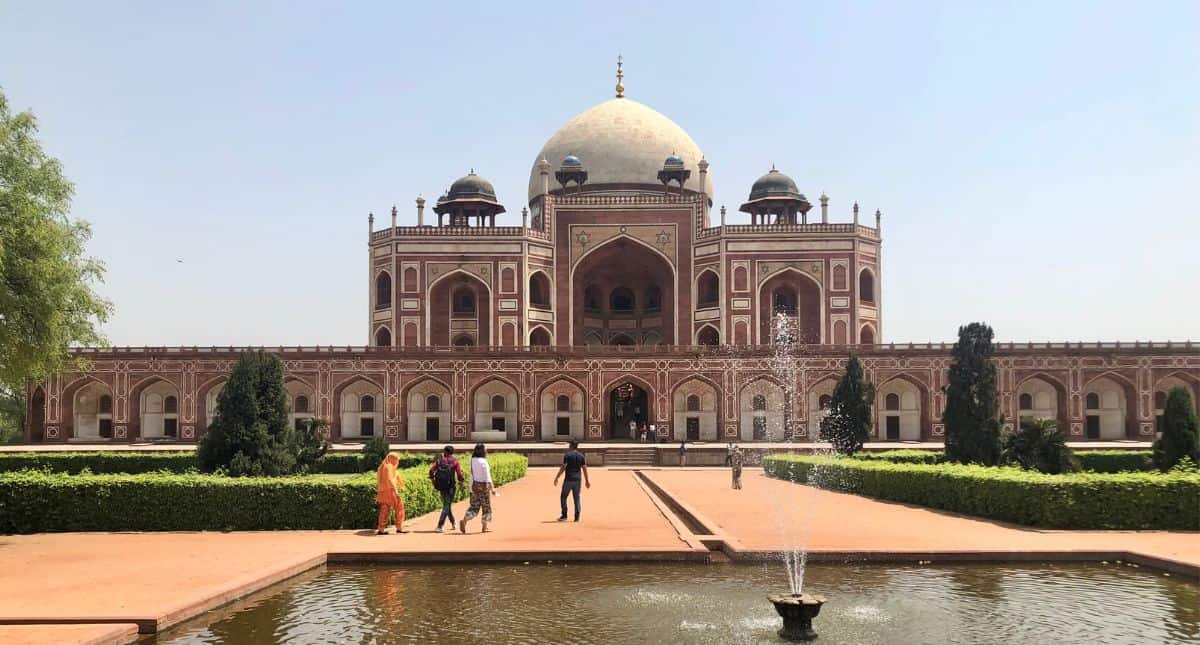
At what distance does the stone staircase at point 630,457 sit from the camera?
29406 millimetres

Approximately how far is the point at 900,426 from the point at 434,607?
32008mm

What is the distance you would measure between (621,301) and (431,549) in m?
38.3

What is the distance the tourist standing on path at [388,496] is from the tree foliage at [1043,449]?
11514mm

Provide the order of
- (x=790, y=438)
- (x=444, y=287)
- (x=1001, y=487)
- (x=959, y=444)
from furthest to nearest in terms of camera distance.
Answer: (x=444, y=287) < (x=790, y=438) < (x=959, y=444) < (x=1001, y=487)

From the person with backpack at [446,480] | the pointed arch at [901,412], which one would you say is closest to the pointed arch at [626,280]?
the pointed arch at [901,412]

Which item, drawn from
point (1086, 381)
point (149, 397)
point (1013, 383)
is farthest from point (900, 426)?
point (149, 397)

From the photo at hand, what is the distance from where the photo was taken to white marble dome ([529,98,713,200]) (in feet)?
156

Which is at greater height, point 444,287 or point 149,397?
point 444,287

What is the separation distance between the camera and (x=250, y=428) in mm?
15250

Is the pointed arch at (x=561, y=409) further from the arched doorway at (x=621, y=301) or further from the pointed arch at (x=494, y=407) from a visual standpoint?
the arched doorway at (x=621, y=301)

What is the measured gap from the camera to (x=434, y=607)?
25.3 ft

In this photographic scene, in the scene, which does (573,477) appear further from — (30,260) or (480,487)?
(30,260)

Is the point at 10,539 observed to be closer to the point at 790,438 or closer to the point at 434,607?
the point at 434,607

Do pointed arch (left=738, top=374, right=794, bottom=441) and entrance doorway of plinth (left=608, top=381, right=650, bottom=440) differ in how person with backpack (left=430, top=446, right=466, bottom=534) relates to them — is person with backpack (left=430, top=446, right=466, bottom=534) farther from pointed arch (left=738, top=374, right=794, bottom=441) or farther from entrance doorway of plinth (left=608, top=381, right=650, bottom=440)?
entrance doorway of plinth (left=608, top=381, right=650, bottom=440)
